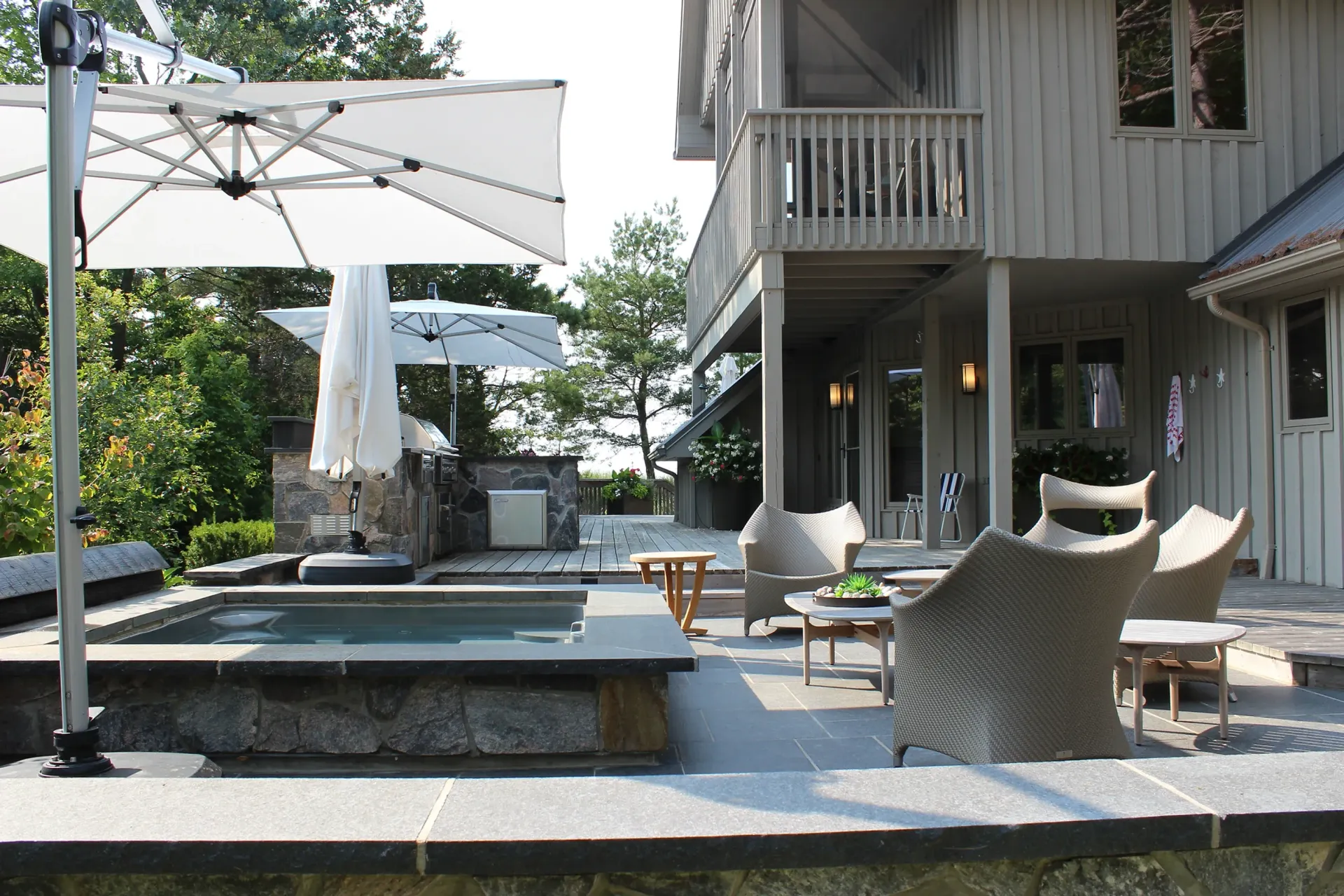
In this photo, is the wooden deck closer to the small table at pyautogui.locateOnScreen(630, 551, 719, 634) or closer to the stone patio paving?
the small table at pyautogui.locateOnScreen(630, 551, 719, 634)

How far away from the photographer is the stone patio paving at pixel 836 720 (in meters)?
3.44

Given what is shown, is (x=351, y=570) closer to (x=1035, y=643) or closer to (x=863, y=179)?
(x=1035, y=643)

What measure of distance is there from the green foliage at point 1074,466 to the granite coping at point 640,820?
771cm

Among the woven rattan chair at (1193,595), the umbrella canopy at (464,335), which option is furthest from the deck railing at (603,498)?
the woven rattan chair at (1193,595)

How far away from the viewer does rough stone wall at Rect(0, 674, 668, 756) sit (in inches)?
128

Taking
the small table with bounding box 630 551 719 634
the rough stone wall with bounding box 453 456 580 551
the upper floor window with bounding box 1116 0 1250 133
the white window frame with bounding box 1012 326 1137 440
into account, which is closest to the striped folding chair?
the white window frame with bounding box 1012 326 1137 440

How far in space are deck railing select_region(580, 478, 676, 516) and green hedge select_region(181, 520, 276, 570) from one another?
11897 millimetres

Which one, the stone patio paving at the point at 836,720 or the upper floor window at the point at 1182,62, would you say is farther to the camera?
the upper floor window at the point at 1182,62

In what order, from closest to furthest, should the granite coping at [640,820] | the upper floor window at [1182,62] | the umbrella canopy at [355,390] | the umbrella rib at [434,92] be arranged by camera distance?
the granite coping at [640,820] → the umbrella rib at [434,92] → the umbrella canopy at [355,390] → the upper floor window at [1182,62]

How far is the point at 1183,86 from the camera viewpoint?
25.8 ft

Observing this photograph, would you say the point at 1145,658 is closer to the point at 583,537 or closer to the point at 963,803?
the point at 963,803

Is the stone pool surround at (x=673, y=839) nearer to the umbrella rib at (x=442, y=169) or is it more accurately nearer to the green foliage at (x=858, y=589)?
the green foliage at (x=858, y=589)

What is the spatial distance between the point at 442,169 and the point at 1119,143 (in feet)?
18.9

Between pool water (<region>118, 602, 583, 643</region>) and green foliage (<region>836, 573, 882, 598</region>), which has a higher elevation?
green foliage (<region>836, 573, 882, 598</region>)
